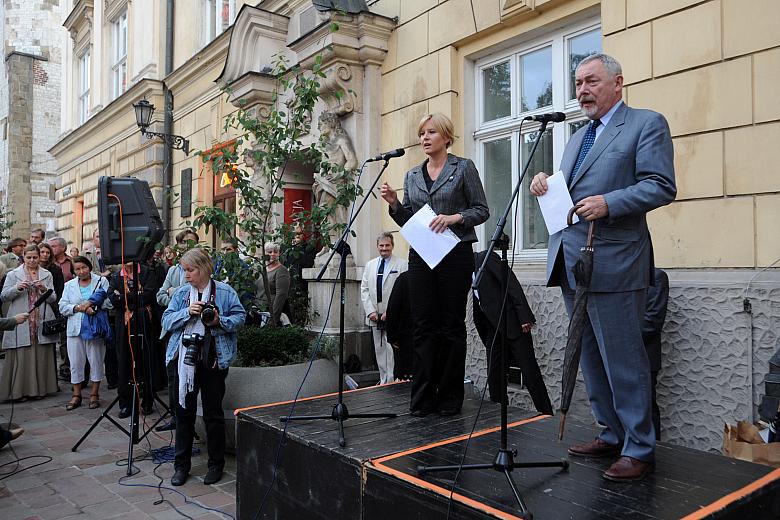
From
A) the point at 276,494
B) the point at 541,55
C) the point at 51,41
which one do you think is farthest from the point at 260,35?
the point at 51,41

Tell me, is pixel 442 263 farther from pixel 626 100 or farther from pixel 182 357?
pixel 626 100

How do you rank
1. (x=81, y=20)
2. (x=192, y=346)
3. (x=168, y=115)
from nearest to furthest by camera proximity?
(x=192, y=346) → (x=168, y=115) → (x=81, y=20)

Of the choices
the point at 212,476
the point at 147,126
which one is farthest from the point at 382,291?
the point at 147,126

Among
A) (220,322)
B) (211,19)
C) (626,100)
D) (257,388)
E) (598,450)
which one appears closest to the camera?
(598,450)

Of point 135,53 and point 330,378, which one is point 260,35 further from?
point 135,53

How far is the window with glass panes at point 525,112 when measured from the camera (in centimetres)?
577

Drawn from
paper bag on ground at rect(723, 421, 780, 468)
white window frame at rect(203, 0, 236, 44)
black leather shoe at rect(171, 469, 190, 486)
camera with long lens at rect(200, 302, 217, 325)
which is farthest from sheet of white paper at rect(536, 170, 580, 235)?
white window frame at rect(203, 0, 236, 44)

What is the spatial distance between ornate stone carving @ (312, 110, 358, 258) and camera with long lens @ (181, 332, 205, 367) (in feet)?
9.13

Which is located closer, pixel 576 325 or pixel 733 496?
pixel 733 496

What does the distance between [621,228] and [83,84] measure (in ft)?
66.2

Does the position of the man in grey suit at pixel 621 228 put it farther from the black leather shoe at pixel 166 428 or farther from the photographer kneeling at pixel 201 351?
the black leather shoe at pixel 166 428

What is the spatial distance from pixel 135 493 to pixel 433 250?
2849 mm

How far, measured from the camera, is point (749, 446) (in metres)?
3.43

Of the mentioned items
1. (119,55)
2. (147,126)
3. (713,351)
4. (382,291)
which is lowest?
(713,351)
